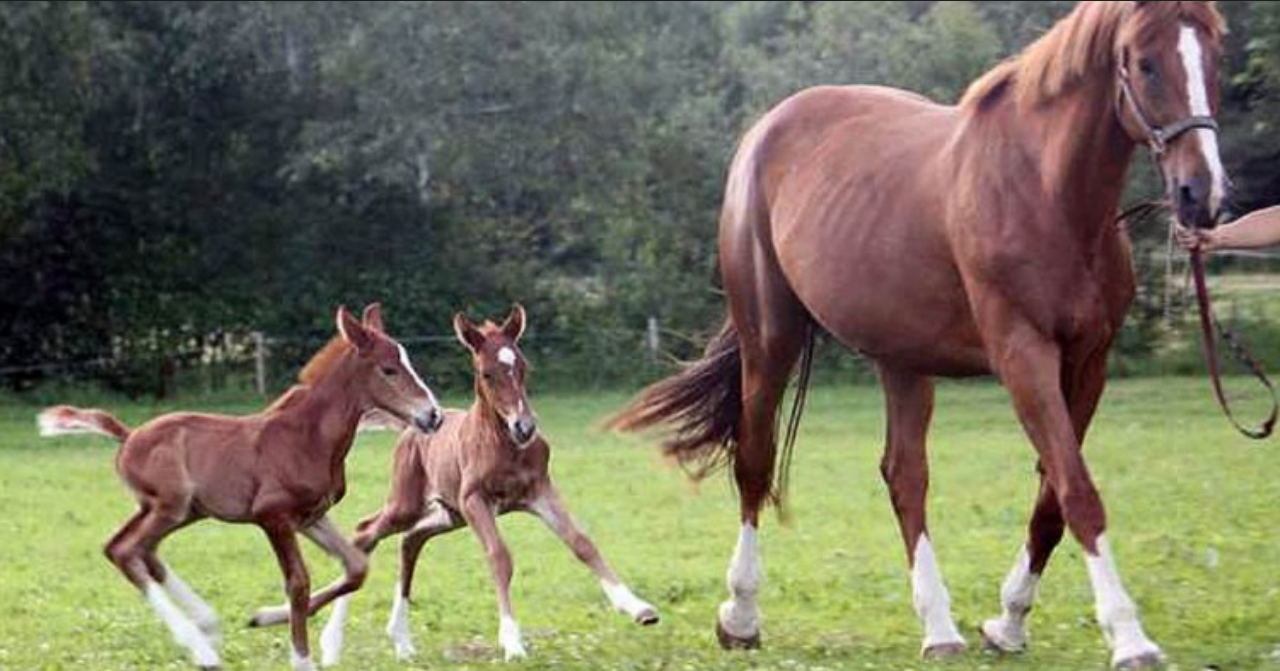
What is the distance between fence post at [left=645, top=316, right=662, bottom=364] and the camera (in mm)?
34406

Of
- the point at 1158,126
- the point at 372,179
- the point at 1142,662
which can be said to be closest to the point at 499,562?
the point at 1142,662

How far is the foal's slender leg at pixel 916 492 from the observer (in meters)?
8.91

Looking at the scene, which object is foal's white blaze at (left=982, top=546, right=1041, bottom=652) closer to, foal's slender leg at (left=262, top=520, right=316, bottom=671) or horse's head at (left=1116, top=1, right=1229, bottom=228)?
horse's head at (left=1116, top=1, right=1229, bottom=228)

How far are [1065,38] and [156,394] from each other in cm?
2718

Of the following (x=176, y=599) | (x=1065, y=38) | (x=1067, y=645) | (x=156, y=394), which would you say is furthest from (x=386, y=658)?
(x=156, y=394)

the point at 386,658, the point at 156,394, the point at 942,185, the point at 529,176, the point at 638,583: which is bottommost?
the point at 156,394

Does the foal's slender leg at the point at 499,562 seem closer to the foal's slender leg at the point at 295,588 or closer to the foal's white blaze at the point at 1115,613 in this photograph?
the foal's slender leg at the point at 295,588

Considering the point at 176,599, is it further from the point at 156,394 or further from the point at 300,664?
the point at 156,394

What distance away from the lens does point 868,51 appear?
37.2 metres

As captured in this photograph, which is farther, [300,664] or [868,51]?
[868,51]

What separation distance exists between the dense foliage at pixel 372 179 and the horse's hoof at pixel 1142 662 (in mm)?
Result: 26123

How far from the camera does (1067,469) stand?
309 inches

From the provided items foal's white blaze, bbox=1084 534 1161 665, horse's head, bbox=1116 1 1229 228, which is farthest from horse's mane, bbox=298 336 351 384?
horse's head, bbox=1116 1 1229 228

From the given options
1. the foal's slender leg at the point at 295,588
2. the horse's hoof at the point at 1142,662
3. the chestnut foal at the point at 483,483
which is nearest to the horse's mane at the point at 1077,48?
the horse's hoof at the point at 1142,662
